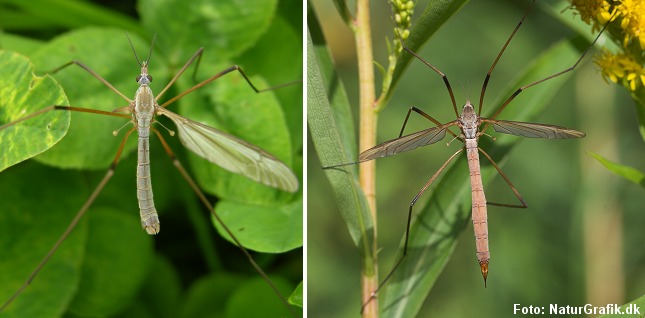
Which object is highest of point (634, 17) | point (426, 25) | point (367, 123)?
point (634, 17)

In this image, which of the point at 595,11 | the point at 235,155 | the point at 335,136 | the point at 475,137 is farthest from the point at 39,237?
the point at 595,11

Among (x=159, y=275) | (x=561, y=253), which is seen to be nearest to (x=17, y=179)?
(x=159, y=275)

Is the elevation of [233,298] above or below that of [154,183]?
below

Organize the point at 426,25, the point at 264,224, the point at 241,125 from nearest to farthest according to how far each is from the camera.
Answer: the point at 426,25 → the point at 264,224 → the point at 241,125

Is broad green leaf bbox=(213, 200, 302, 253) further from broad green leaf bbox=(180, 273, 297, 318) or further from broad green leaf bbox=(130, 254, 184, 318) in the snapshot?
broad green leaf bbox=(130, 254, 184, 318)

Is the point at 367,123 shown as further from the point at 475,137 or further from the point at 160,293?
the point at 160,293

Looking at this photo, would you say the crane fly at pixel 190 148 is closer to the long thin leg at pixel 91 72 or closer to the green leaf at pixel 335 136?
the long thin leg at pixel 91 72

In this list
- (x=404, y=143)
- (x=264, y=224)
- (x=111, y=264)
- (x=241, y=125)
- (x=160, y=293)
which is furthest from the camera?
(x=160, y=293)

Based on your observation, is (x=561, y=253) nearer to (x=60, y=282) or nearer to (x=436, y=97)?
Answer: (x=436, y=97)

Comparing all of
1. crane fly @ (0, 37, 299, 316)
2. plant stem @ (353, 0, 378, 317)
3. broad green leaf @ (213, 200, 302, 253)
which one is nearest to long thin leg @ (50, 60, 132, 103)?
crane fly @ (0, 37, 299, 316)
